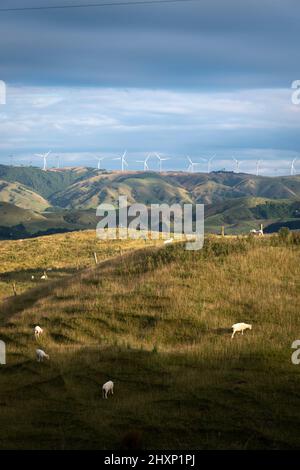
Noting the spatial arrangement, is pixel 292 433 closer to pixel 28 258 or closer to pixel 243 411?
pixel 243 411

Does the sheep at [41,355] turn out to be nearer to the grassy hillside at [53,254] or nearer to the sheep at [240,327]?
the sheep at [240,327]

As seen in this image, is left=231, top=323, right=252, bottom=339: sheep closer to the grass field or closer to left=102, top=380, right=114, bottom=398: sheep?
Result: the grass field

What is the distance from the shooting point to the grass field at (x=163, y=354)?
68.6 ft

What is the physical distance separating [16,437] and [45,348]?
11515 millimetres

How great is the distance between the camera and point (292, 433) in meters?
20.1

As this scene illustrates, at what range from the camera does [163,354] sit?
28891 mm

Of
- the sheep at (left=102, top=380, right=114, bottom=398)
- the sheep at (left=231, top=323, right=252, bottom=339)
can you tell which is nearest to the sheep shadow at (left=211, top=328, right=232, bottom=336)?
the sheep at (left=231, top=323, right=252, bottom=339)

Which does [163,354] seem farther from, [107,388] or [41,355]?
[41,355]

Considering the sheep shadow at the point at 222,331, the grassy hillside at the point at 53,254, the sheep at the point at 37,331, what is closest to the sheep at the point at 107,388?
the sheep shadow at the point at 222,331

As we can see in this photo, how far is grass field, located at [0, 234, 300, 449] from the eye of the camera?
20922 millimetres

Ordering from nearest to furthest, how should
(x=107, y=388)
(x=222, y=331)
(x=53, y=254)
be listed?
(x=107, y=388) → (x=222, y=331) → (x=53, y=254)

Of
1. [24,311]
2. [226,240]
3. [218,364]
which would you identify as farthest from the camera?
[226,240]

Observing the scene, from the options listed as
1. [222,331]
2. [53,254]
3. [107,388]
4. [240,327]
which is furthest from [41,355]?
[53,254]
